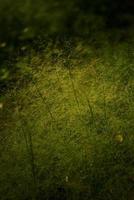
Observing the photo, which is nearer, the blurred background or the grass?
the grass

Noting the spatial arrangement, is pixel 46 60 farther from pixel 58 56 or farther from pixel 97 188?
pixel 97 188

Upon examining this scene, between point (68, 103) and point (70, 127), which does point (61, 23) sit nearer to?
point (68, 103)

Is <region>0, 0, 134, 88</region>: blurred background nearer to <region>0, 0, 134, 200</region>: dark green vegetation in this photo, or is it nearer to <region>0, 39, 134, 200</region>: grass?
<region>0, 0, 134, 200</region>: dark green vegetation

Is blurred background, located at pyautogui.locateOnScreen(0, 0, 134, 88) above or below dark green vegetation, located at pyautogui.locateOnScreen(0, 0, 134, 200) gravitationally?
above

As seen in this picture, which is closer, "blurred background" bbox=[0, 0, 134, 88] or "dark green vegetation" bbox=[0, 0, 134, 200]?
"dark green vegetation" bbox=[0, 0, 134, 200]

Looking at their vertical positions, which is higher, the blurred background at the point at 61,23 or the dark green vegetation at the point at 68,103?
the blurred background at the point at 61,23

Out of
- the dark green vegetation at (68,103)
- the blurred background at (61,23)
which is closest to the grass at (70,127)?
the dark green vegetation at (68,103)

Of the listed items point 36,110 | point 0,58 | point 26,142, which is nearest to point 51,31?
point 0,58

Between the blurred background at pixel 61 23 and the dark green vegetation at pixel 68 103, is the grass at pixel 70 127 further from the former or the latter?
the blurred background at pixel 61 23

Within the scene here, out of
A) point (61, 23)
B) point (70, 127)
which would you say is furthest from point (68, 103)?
point (61, 23)

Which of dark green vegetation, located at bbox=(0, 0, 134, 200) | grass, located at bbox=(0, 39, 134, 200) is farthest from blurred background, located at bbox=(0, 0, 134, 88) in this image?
grass, located at bbox=(0, 39, 134, 200)
